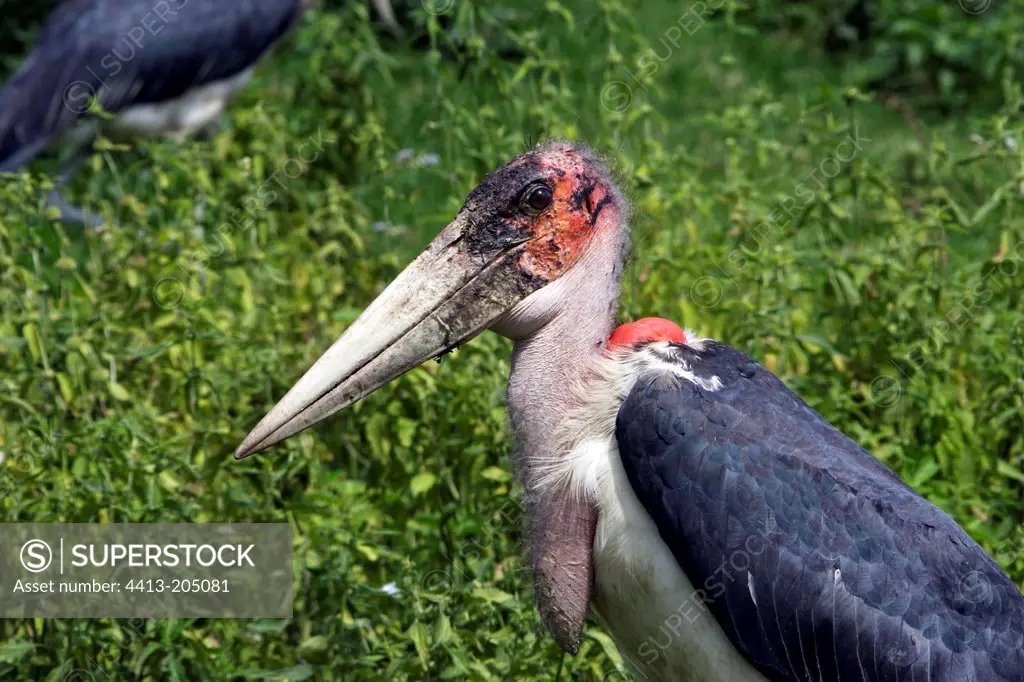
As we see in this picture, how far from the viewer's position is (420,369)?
15.1ft

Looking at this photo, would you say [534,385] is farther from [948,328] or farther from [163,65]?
[163,65]

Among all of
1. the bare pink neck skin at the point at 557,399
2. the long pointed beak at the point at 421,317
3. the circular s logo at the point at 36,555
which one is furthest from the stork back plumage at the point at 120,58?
the bare pink neck skin at the point at 557,399

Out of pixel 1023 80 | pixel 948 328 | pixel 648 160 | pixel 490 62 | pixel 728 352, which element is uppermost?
pixel 728 352

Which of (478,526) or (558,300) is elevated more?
(558,300)

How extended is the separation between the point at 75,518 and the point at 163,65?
3.99 metres

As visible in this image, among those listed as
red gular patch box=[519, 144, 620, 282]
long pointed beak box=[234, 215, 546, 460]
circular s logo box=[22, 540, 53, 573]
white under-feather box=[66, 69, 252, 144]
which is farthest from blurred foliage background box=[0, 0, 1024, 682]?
white under-feather box=[66, 69, 252, 144]

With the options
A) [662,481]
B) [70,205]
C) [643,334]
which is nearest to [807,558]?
[662,481]

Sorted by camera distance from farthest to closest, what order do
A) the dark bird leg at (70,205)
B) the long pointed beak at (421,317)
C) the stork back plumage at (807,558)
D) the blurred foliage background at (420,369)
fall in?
the dark bird leg at (70,205), the blurred foliage background at (420,369), the long pointed beak at (421,317), the stork back plumage at (807,558)

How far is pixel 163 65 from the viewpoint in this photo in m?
7.48

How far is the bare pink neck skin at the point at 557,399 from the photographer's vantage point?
11.2 feet

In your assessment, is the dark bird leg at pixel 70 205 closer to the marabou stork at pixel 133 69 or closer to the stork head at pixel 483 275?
the marabou stork at pixel 133 69

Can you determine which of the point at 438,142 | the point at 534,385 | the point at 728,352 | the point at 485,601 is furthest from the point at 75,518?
the point at 438,142

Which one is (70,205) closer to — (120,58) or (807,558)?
(120,58)

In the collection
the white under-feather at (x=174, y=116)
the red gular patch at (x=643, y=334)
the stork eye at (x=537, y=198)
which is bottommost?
the white under-feather at (x=174, y=116)
